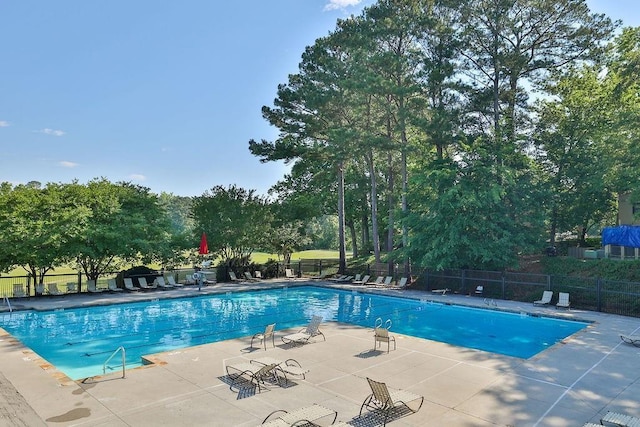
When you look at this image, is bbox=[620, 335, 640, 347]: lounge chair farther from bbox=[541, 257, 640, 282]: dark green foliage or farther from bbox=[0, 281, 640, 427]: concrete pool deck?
bbox=[541, 257, 640, 282]: dark green foliage

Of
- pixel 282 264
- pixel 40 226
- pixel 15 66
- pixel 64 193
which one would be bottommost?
pixel 282 264

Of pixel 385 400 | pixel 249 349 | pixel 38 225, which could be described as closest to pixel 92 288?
pixel 38 225

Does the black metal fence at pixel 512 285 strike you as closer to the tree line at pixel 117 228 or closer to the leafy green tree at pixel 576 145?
the tree line at pixel 117 228

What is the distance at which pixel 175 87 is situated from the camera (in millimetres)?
23609

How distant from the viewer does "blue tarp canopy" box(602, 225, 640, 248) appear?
2175 cm

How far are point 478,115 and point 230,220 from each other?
52.6 ft

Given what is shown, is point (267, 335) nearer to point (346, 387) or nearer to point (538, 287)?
point (346, 387)

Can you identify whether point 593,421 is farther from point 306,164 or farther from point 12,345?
point 306,164

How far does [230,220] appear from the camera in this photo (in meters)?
27.0

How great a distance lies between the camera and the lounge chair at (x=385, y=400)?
6996mm

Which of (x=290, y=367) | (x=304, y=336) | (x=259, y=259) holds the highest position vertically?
(x=259, y=259)

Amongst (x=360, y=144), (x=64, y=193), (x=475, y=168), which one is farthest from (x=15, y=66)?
(x=475, y=168)

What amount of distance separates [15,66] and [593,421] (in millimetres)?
23272

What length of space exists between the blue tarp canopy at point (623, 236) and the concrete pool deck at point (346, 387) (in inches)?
462
